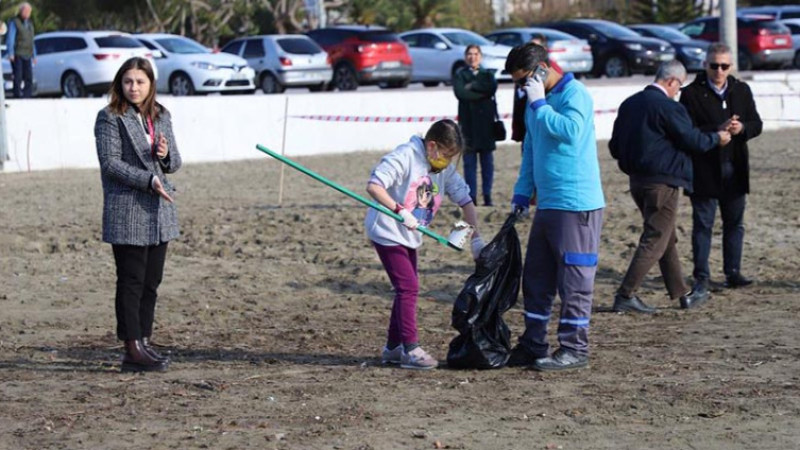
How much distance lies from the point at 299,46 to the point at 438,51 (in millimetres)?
4398

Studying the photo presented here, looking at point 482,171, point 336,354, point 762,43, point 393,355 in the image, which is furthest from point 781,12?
point 393,355

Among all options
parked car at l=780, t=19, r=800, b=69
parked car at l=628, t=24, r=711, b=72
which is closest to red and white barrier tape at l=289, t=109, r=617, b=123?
parked car at l=628, t=24, r=711, b=72

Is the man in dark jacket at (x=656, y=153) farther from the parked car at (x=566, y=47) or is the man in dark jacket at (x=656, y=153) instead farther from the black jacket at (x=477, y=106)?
the parked car at (x=566, y=47)

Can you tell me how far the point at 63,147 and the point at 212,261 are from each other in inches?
337

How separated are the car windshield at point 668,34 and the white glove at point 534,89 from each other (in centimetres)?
3359

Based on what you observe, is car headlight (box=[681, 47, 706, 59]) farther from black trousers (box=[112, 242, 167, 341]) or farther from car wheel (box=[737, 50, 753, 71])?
black trousers (box=[112, 242, 167, 341])

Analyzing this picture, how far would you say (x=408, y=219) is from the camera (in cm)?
743

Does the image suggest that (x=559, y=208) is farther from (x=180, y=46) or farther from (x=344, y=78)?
(x=344, y=78)

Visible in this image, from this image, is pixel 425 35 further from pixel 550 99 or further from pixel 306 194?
pixel 550 99

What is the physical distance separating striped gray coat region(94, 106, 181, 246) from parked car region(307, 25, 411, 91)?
1028 inches

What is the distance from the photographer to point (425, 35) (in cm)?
3606

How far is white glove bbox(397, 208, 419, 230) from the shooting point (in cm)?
742

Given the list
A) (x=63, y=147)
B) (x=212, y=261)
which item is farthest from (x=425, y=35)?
(x=212, y=261)

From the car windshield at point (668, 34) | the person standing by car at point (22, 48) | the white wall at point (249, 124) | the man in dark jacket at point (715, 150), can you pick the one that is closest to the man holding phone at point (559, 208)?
the man in dark jacket at point (715, 150)
